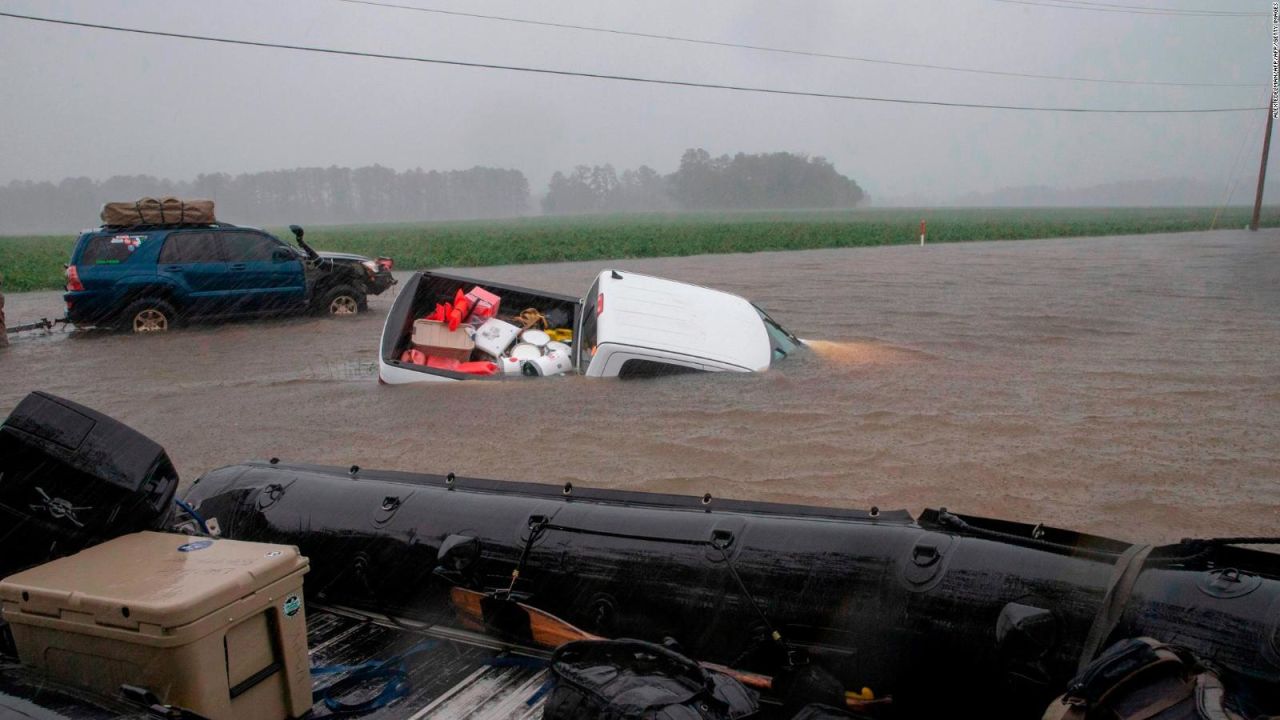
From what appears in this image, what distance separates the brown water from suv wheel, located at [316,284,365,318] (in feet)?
5.85

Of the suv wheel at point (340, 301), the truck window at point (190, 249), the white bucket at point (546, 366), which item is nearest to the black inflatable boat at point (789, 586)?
the white bucket at point (546, 366)

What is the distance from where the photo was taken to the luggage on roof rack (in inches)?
593

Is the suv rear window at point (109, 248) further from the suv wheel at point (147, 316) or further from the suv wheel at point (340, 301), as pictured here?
the suv wheel at point (340, 301)

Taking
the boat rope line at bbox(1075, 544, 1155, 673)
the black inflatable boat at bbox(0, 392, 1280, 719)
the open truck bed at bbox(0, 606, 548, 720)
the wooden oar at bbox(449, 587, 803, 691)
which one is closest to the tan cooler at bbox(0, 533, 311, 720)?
the open truck bed at bbox(0, 606, 548, 720)

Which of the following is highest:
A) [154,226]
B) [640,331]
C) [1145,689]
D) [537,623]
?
[154,226]

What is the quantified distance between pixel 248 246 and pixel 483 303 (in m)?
7.65

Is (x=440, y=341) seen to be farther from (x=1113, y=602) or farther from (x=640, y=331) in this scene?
(x=1113, y=602)

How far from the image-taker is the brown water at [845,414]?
6770mm

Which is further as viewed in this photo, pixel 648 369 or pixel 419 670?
pixel 648 369

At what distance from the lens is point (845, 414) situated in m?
8.60

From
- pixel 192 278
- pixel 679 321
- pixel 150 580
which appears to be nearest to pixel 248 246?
pixel 192 278

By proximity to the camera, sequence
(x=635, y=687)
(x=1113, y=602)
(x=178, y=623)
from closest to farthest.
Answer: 1. (x=635, y=687)
2. (x=178, y=623)
3. (x=1113, y=602)

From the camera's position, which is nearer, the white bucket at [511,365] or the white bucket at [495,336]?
the white bucket at [511,365]

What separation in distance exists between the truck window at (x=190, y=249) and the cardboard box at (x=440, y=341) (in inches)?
301
